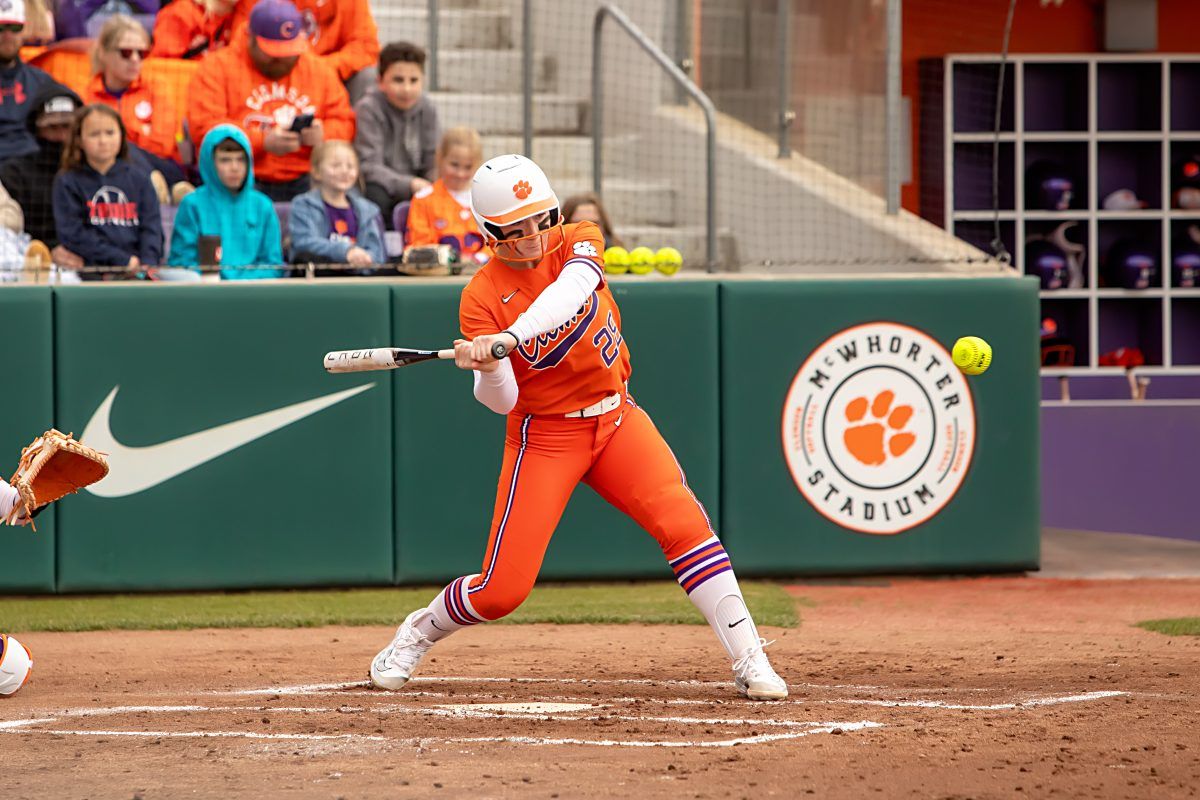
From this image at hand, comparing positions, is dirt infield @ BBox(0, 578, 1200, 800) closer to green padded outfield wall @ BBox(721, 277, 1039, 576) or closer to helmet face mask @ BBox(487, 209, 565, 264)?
green padded outfield wall @ BBox(721, 277, 1039, 576)

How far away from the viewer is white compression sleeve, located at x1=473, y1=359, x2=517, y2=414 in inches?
207

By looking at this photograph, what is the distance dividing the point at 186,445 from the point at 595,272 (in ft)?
12.2

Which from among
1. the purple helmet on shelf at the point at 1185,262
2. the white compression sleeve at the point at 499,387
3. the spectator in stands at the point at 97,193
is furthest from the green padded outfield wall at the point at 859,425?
the purple helmet on shelf at the point at 1185,262

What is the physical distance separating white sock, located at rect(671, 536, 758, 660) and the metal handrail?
3.68 meters

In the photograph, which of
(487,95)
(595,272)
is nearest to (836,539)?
(595,272)

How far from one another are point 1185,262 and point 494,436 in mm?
8099

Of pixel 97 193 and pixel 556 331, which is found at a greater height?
pixel 97 193

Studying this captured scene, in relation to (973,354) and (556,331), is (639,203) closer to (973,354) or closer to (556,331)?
(973,354)

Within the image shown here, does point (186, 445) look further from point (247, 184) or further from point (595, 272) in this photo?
point (595, 272)

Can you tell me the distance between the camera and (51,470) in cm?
581

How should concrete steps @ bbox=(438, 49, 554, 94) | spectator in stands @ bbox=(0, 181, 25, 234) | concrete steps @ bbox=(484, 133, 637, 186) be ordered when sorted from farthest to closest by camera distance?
concrete steps @ bbox=(438, 49, 554, 94) → concrete steps @ bbox=(484, 133, 637, 186) → spectator in stands @ bbox=(0, 181, 25, 234)

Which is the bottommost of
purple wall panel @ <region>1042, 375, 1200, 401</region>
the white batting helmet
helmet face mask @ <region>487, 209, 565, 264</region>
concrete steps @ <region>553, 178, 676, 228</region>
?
the white batting helmet

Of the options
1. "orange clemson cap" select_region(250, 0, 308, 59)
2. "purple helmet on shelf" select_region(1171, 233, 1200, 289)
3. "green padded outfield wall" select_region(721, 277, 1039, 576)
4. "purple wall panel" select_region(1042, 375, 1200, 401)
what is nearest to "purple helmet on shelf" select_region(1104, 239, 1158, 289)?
"purple helmet on shelf" select_region(1171, 233, 1200, 289)

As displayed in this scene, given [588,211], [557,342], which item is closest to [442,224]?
[588,211]
